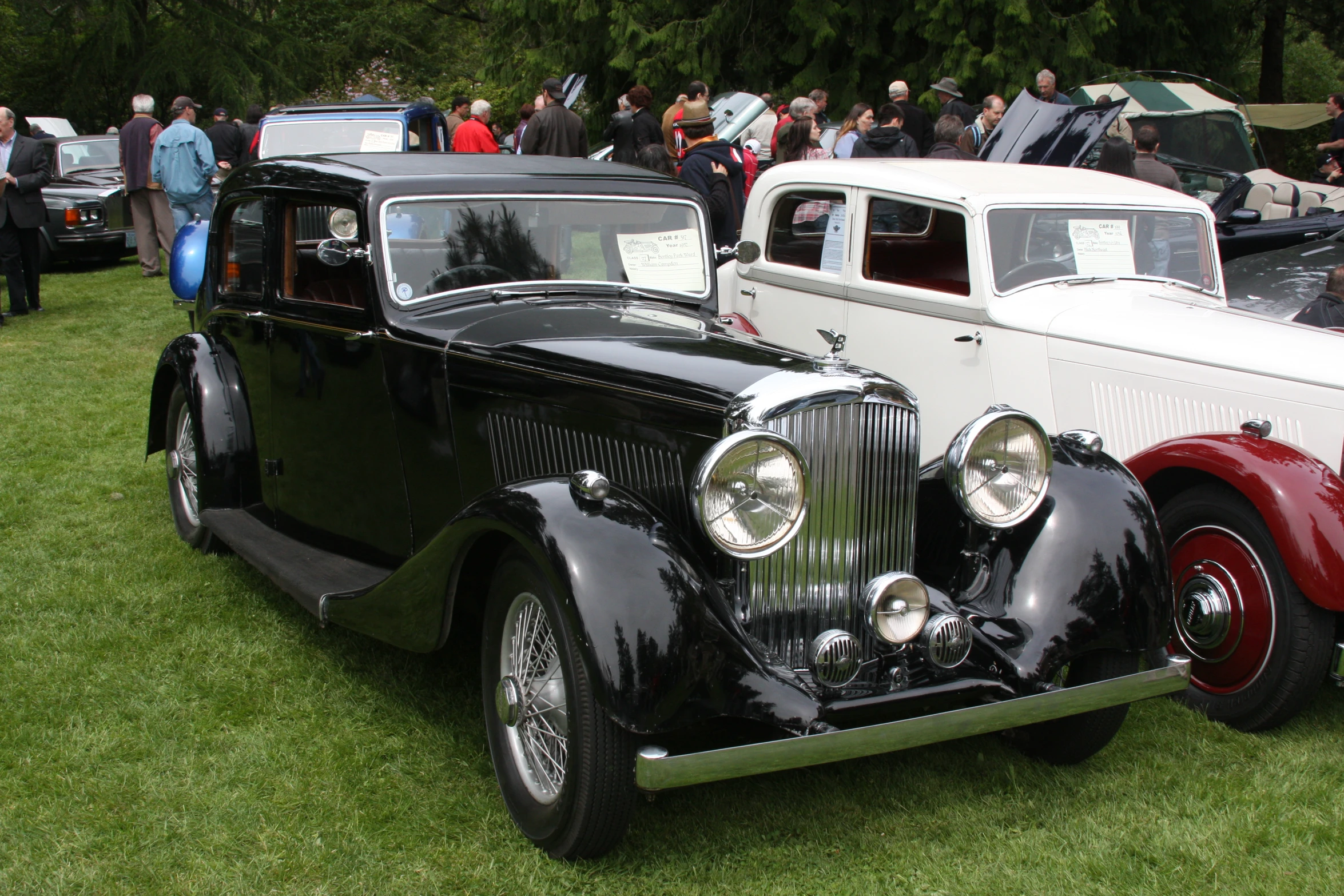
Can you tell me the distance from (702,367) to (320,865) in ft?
5.29

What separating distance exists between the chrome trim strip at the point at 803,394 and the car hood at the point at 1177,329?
1963 mm

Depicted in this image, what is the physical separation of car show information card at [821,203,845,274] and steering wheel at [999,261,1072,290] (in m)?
0.94

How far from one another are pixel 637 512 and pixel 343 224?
1.89 metres

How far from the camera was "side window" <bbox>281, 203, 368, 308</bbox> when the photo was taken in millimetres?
4133

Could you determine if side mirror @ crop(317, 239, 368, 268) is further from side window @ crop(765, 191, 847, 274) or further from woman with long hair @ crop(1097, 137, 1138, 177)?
woman with long hair @ crop(1097, 137, 1138, 177)

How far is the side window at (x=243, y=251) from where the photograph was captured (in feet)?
14.9

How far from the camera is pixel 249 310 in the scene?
180 inches

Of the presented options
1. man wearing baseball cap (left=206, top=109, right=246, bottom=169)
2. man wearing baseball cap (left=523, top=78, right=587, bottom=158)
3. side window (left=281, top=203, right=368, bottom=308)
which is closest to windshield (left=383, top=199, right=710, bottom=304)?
side window (left=281, top=203, right=368, bottom=308)

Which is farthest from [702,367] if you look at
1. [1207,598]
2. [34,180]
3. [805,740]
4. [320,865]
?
[34,180]

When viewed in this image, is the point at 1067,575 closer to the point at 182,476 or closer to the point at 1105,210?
the point at 1105,210

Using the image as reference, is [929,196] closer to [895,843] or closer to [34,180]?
[895,843]

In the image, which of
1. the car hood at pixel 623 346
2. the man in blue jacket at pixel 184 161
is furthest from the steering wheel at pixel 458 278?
the man in blue jacket at pixel 184 161

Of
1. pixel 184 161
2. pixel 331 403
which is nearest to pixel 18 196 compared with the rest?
pixel 184 161

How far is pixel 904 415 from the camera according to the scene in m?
3.01
